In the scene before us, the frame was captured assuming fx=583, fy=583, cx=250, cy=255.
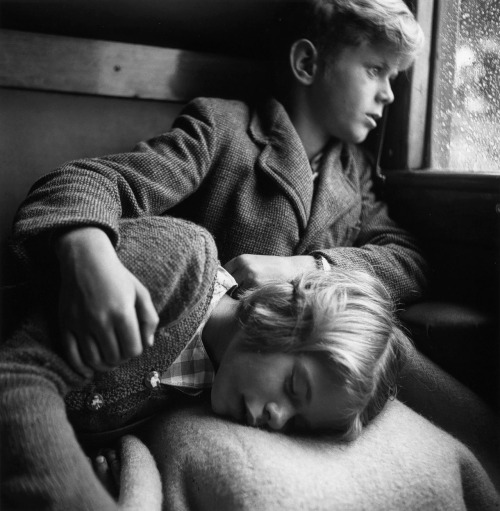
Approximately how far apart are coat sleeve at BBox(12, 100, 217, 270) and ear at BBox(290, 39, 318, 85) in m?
0.18

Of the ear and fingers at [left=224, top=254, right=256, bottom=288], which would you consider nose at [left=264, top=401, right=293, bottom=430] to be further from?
the ear

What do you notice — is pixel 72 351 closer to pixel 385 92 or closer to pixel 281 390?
pixel 281 390

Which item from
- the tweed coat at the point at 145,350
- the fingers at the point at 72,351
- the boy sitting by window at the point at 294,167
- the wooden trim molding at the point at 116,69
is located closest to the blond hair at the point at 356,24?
the boy sitting by window at the point at 294,167

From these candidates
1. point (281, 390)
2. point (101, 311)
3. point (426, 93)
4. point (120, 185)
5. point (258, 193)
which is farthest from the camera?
point (426, 93)

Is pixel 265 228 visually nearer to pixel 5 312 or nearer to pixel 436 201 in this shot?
pixel 436 201


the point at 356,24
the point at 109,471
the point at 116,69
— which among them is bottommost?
the point at 109,471

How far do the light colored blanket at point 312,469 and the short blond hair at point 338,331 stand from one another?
0.05 metres

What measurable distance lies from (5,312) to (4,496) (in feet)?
0.83

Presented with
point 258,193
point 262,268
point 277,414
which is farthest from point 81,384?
point 258,193

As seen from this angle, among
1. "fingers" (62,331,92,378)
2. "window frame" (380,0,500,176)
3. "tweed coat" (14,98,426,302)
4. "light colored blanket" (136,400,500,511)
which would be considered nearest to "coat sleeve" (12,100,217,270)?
"tweed coat" (14,98,426,302)

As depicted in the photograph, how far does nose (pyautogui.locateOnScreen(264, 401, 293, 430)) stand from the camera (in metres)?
0.63

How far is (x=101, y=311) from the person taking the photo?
0.53 meters

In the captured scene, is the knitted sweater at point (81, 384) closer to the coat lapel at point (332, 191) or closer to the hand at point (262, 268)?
the hand at point (262, 268)

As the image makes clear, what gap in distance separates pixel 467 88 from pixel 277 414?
2.10 feet
